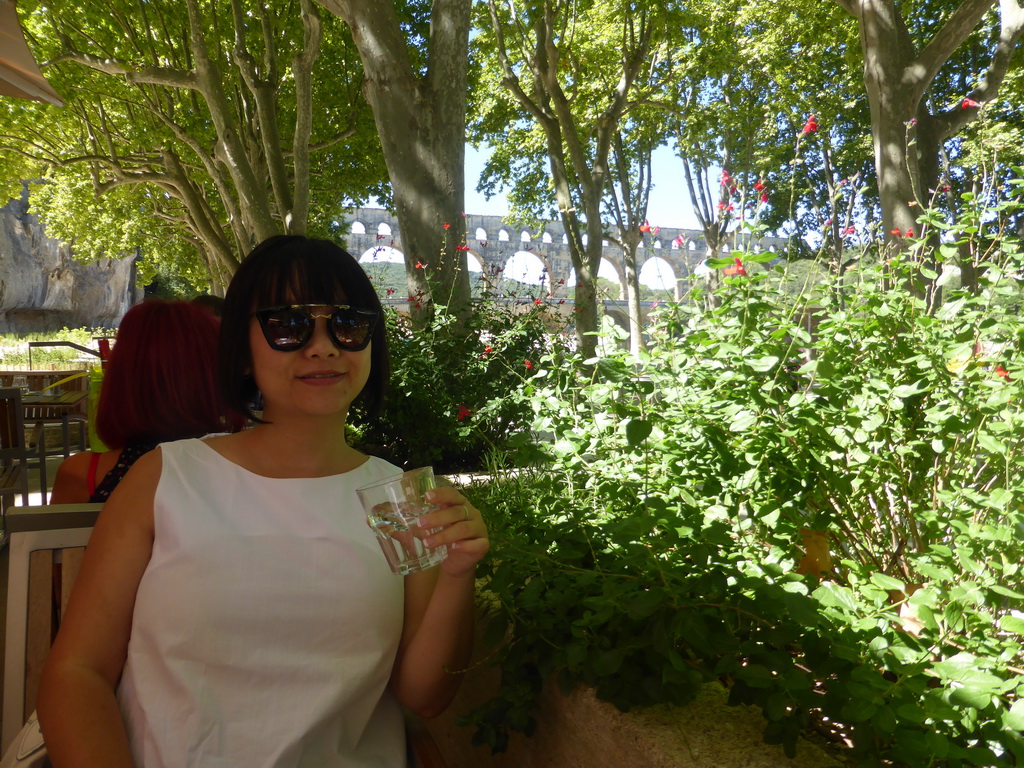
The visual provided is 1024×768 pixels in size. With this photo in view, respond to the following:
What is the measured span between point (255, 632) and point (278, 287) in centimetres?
64

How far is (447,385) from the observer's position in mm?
5992

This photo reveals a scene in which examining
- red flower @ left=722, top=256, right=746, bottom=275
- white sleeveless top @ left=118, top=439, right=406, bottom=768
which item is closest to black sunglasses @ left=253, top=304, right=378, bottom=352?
white sleeveless top @ left=118, top=439, right=406, bottom=768

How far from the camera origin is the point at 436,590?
144 centimetres

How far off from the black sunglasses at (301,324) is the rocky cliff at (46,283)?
115ft

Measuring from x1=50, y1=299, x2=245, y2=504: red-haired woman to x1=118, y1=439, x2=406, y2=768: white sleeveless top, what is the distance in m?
0.63

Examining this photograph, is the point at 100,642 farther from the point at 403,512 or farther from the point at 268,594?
the point at 403,512

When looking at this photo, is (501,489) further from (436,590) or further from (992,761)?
(992,761)

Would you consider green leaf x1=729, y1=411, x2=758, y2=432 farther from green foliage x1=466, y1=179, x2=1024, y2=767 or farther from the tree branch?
the tree branch

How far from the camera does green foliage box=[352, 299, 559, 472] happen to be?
19.3ft

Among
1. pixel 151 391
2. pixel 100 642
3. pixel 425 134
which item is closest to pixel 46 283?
pixel 425 134

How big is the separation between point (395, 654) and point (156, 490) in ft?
1.70

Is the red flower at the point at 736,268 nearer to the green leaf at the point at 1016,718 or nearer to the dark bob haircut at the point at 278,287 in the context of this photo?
the dark bob haircut at the point at 278,287

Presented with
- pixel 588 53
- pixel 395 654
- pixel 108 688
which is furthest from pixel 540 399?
pixel 588 53

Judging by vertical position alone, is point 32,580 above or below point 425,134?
below
